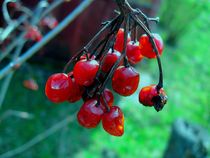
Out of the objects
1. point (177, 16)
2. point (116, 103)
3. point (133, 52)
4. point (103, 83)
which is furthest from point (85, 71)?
point (177, 16)

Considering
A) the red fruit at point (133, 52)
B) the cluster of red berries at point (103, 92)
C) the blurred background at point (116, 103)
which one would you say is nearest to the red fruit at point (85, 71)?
the cluster of red berries at point (103, 92)

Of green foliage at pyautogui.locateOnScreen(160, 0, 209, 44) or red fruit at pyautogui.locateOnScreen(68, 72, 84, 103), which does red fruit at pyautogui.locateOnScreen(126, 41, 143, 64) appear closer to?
red fruit at pyautogui.locateOnScreen(68, 72, 84, 103)

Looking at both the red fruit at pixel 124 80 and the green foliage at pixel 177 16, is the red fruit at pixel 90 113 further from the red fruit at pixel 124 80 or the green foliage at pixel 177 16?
the green foliage at pixel 177 16

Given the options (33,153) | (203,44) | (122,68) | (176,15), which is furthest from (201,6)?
(122,68)

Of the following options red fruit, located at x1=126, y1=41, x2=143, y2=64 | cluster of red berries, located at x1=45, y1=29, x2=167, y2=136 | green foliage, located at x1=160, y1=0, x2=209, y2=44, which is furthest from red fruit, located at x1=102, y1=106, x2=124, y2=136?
green foliage, located at x1=160, y1=0, x2=209, y2=44

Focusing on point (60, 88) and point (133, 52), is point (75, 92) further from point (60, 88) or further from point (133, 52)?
point (133, 52)

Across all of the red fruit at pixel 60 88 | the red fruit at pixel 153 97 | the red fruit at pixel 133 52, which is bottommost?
the red fruit at pixel 153 97
